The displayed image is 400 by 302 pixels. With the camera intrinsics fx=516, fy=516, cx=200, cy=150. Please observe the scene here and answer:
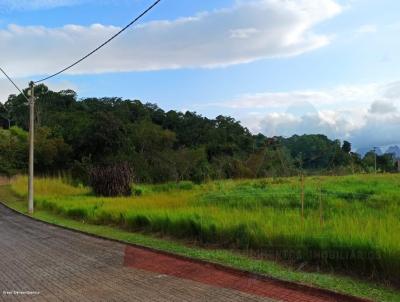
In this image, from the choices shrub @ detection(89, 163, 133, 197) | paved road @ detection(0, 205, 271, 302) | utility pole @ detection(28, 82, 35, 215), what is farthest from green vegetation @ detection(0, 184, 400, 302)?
shrub @ detection(89, 163, 133, 197)

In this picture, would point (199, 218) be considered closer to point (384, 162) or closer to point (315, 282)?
point (315, 282)

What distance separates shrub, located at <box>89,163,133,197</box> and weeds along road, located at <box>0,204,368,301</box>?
51.1ft

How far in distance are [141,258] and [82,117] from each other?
5841 centimetres

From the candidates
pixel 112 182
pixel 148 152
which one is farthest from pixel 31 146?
A: pixel 148 152

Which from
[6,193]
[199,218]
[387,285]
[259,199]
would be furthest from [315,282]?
[6,193]

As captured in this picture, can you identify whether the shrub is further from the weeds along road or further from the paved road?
the weeds along road

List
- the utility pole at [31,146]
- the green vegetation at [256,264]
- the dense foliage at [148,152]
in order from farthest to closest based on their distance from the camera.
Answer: the dense foliage at [148,152]
the utility pole at [31,146]
the green vegetation at [256,264]

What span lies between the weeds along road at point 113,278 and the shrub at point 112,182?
15579mm

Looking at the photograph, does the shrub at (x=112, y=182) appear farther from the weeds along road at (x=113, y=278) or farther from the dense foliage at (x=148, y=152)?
the weeds along road at (x=113, y=278)

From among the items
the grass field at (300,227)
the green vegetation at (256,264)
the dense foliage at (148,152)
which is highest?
the dense foliage at (148,152)

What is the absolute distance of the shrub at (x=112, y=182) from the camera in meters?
30.0

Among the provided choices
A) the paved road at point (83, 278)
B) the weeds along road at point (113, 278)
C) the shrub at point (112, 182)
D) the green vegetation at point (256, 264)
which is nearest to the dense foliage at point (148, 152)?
the shrub at point (112, 182)

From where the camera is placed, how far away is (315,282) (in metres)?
8.32

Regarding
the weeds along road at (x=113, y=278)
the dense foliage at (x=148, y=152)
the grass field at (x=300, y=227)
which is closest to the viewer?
the weeds along road at (x=113, y=278)
